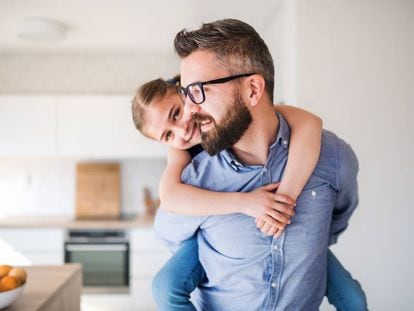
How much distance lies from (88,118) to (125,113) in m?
0.35

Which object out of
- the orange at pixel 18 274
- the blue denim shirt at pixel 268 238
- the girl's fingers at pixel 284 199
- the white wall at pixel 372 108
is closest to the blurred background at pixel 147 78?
the white wall at pixel 372 108

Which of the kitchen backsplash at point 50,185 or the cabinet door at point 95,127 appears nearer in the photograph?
the cabinet door at point 95,127

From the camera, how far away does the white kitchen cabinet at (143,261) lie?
136 inches

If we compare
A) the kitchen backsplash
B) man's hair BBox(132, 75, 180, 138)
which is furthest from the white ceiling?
man's hair BBox(132, 75, 180, 138)

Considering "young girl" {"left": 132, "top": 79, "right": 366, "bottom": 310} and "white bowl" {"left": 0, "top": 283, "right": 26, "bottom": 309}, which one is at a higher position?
"young girl" {"left": 132, "top": 79, "right": 366, "bottom": 310}

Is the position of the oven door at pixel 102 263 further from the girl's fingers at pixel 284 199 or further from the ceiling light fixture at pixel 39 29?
the girl's fingers at pixel 284 199

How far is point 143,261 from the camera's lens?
3.47 meters

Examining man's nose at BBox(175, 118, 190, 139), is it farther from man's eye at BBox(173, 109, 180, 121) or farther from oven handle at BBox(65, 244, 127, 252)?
oven handle at BBox(65, 244, 127, 252)

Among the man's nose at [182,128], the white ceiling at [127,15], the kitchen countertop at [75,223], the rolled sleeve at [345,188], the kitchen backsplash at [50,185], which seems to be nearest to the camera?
the rolled sleeve at [345,188]

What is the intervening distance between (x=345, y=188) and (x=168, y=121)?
62 centimetres

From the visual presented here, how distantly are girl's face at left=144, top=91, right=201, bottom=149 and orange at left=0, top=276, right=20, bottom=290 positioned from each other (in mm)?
743

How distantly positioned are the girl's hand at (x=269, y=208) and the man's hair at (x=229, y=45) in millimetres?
287

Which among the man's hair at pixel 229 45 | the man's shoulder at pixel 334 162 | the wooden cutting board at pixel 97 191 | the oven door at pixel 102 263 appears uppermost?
the man's hair at pixel 229 45

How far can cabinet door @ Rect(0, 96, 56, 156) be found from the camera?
11.8 ft
